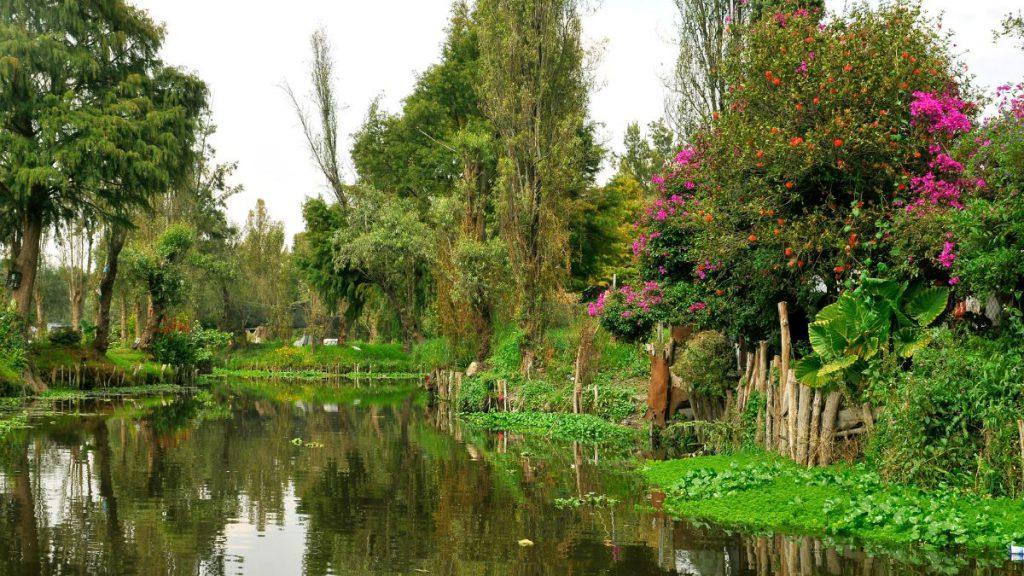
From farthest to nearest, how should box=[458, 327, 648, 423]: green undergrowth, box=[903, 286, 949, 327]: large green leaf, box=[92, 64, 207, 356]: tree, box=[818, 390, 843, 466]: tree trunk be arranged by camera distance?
box=[92, 64, 207, 356]: tree → box=[458, 327, 648, 423]: green undergrowth → box=[818, 390, 843, 466]: tree trunk → box=[903, 286, 949, 327]: large green leaf

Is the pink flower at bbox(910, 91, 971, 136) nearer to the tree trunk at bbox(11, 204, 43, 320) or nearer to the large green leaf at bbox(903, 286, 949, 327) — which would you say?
the large green leaf at bbox(903, 286, 949, 327)

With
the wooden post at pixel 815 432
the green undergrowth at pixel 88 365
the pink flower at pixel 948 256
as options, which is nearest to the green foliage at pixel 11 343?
the green undergrowth at pixel 88 365

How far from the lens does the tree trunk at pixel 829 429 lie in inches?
494

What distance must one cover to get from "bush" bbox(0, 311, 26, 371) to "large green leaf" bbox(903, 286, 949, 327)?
24202 millimetres

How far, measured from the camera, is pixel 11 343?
89.9 ft

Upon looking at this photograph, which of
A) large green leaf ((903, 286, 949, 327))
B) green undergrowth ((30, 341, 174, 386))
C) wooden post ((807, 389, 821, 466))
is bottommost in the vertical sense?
wooden post ((807, 389, 821, 466))

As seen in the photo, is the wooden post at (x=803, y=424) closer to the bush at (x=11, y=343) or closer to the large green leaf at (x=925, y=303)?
the large green leaf at (x=925, y=303)

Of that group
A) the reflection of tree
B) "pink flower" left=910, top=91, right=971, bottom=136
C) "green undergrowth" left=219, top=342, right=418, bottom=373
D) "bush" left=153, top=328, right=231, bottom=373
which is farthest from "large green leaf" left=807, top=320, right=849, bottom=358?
"green undergrowth" left=219, top=342, right=418, bottom=373

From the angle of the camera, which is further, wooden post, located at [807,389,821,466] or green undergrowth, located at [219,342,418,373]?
green undergrowth, located at [219,342,418,373]

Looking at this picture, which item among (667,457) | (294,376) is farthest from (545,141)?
(294,376)

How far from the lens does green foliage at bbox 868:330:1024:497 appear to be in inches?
396

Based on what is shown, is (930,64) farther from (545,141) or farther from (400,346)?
(400,346)

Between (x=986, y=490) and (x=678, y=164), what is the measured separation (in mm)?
8449

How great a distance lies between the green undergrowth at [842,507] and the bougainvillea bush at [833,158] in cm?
284
